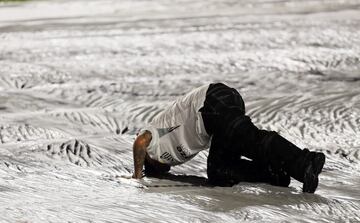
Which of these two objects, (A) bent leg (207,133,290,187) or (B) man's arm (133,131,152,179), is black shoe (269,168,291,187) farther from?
(B) man's arm (133,131,152,179)

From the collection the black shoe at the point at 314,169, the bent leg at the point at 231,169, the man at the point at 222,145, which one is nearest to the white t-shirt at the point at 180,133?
the man at the point at 222,145

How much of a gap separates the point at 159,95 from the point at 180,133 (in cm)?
267

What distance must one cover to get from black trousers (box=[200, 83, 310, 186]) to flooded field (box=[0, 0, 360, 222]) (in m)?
0.08

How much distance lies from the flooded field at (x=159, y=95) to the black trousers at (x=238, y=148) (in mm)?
80

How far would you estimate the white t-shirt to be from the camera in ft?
14.2

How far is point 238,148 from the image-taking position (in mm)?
4176

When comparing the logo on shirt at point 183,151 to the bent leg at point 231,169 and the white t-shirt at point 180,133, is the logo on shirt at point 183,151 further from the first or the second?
the bent leg at point 231,169

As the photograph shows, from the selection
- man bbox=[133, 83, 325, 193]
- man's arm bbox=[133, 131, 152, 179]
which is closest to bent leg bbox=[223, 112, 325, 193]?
man bbox=[133, 83, 325, 193]

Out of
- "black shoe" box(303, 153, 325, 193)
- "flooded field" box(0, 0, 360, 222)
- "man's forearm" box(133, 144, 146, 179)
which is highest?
"black shoe" box(303, 153, 325, 193)

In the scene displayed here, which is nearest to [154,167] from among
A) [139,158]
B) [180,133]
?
[139,158]

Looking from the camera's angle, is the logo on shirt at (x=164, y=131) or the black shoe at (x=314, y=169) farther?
the logo on shirt at (x=164, y=131)

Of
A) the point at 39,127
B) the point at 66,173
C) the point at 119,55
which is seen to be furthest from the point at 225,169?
the point at 119,55

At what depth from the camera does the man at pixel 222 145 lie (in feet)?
13.2

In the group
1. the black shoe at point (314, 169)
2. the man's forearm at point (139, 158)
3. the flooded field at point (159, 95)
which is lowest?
the flooded field at point (159, 95)
